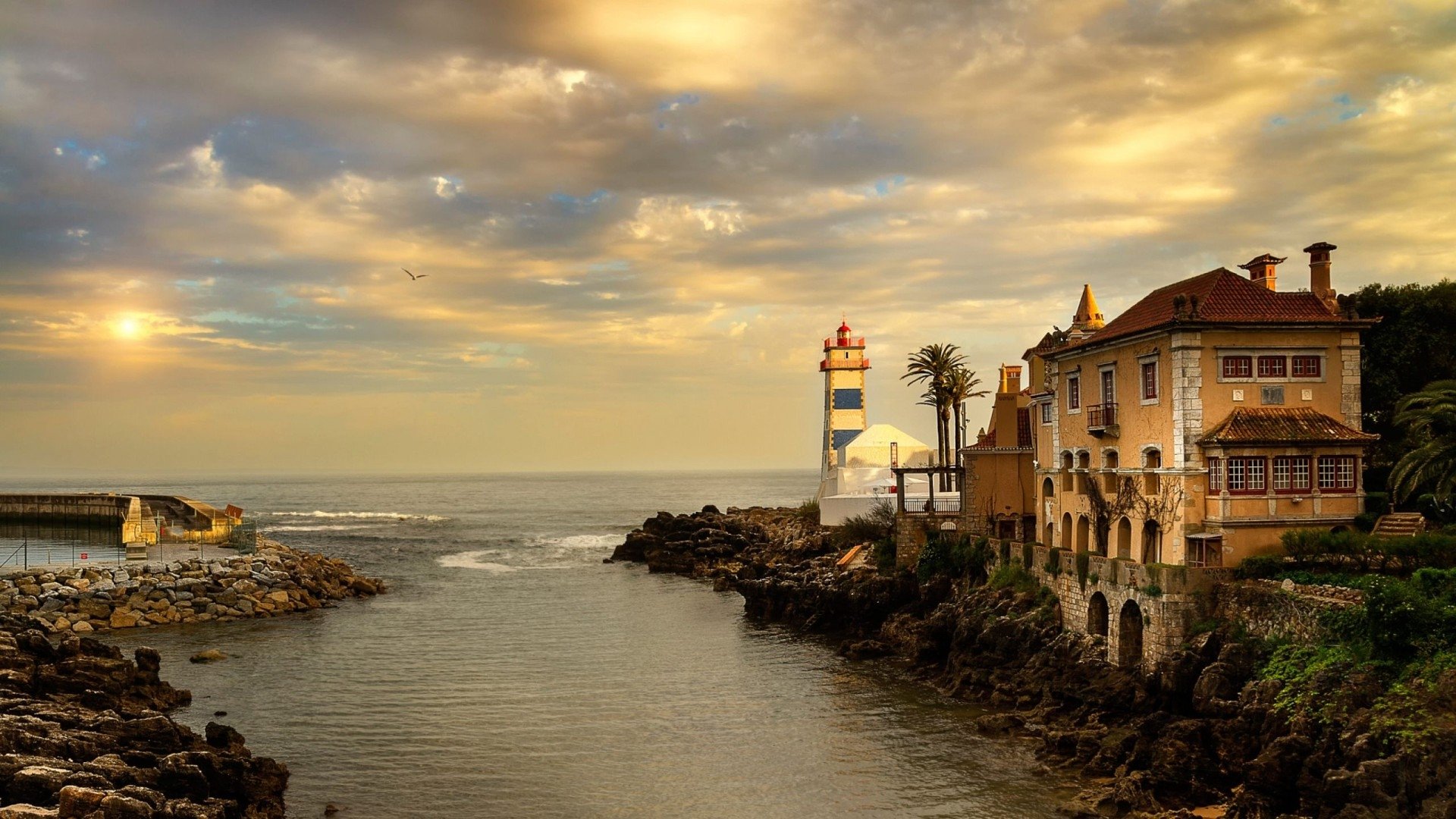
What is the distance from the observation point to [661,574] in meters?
70.1

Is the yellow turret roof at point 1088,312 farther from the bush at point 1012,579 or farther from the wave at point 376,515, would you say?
the wave at point 376,515

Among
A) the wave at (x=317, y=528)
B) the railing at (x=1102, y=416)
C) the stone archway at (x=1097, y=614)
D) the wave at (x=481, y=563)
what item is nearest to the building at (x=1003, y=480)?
the railing at (x=1102, y=416)

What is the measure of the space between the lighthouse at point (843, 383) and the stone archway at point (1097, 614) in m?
46.1

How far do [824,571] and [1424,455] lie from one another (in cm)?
2560

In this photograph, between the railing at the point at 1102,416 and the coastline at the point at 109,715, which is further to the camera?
the railing at the point at 1102,416

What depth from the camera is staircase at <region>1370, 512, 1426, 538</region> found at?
91.5 ft

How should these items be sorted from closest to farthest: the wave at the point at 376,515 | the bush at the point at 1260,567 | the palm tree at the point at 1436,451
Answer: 1. the bush at the point at 1260,567
2. the palm tree at the point at 1436,451
3. the wave at the point at 376,515

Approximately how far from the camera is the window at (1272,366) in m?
30.0

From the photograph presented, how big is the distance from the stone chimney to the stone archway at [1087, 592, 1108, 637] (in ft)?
63.3

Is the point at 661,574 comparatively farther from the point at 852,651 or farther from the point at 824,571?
the point at 852,651

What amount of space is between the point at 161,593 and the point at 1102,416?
4068 cm

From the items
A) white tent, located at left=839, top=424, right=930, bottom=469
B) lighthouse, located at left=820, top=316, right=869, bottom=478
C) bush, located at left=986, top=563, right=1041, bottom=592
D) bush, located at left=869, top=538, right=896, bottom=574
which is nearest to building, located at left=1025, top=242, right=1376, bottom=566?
bush, located at left=986, top=563, right=1041, bottom=592

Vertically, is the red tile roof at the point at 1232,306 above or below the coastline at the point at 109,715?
above

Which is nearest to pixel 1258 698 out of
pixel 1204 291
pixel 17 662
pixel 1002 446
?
pixel 1204 291
